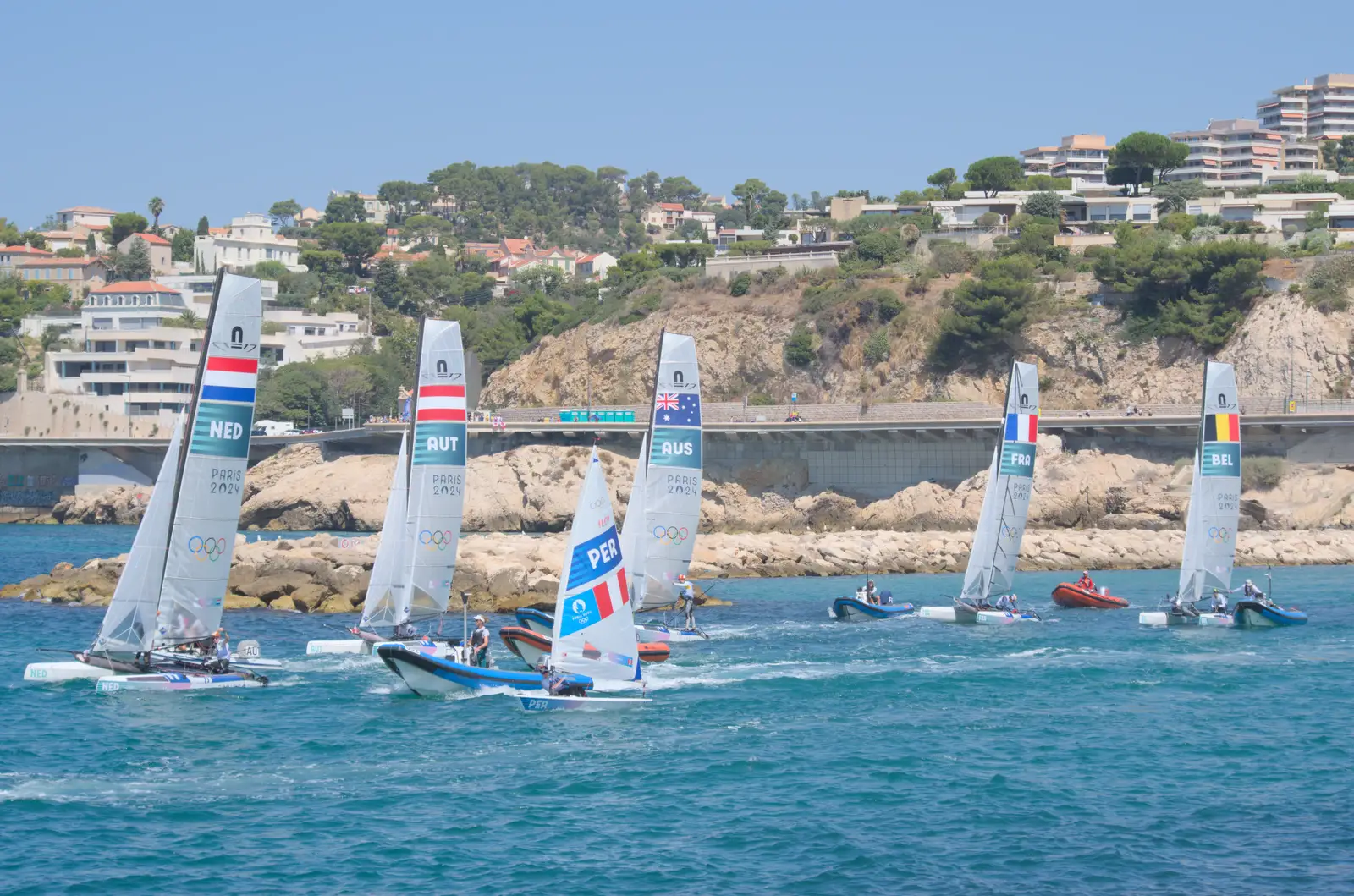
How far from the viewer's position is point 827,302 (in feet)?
294

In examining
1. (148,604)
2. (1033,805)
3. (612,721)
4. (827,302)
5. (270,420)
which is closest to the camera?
(1033,805)

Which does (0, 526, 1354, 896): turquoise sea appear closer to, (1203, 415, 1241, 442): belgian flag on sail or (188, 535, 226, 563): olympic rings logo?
(188, 535, 226, 563): olympic rings logo

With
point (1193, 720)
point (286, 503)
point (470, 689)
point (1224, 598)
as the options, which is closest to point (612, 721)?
point (470, 689)

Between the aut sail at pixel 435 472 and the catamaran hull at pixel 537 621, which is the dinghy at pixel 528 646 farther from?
the catamaran hull at pixel 537 621

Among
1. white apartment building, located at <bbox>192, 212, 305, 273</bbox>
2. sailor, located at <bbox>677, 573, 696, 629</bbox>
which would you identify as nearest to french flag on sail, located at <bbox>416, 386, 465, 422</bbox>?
sailor, located at <bbox>677, 573, 696, 629</bbox>

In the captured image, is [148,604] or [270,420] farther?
[270,420]

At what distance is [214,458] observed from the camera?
3027 centimetres

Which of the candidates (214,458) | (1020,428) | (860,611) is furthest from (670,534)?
(214,458)

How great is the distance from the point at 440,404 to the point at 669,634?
770 cm

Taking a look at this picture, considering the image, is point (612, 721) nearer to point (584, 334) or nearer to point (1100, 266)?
point (1100, 266)

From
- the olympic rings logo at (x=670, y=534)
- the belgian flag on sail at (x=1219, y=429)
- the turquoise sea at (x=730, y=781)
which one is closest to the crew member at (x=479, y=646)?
the turquoise sea at (x=730, y=781)

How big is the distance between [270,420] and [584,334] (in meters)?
22.7

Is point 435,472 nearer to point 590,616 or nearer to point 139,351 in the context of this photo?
point 590,616

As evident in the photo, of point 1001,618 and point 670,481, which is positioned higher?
point 670,481
